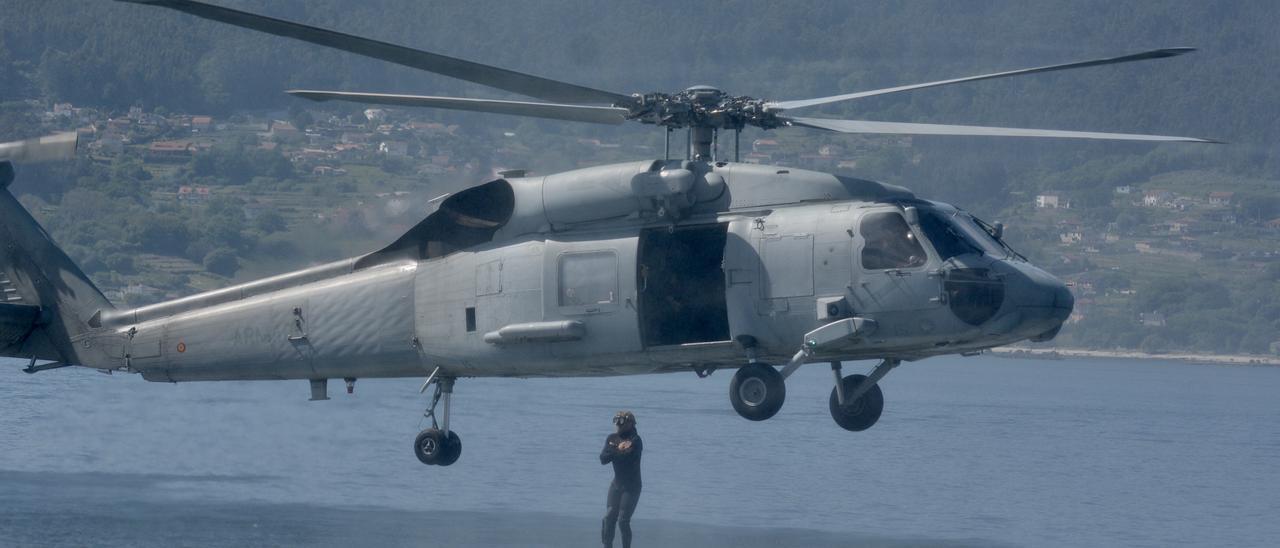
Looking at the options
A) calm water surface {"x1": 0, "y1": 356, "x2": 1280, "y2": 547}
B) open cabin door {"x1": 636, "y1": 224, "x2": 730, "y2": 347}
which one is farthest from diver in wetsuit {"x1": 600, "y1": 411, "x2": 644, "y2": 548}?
calm water surface {"x1": 0, "y1": 356, "x2": 1280, "y2": 547}

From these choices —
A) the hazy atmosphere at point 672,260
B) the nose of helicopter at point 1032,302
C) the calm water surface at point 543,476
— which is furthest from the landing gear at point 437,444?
the calm water surface at point 543,476

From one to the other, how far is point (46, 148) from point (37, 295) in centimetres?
328

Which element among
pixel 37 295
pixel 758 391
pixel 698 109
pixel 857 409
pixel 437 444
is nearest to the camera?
pixel 758 391

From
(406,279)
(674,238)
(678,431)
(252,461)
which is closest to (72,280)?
(406,279)

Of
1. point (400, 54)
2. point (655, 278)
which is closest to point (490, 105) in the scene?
point (400, 54)

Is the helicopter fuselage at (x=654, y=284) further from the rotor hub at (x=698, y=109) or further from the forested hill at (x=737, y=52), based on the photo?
the forested hill at (x=737, y=52)

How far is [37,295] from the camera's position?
2122 centimetres

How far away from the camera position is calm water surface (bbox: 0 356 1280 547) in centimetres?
2825

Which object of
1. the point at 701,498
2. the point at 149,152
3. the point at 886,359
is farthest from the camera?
the point at 149,152

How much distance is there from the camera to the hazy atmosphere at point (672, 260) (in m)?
30.4

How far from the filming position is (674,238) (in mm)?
16359

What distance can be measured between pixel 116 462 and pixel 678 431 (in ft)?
77.3

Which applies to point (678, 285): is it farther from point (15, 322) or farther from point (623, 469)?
point (15, 322)

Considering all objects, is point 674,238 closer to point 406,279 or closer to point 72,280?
point 406,279
